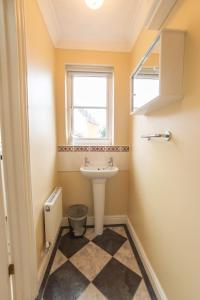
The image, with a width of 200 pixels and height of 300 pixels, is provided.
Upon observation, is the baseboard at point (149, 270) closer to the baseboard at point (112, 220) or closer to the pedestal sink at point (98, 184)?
the baseboard at point (112, 220)

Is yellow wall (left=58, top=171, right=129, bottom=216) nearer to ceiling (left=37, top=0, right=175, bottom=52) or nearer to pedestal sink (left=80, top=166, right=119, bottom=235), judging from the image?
pedestal sink (left=80, top=166, right=119, bottom=235)

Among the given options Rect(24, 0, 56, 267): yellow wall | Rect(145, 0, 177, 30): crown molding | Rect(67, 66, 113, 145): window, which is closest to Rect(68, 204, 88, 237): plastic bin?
Rect(24, 0, 56, 267): yellow wall

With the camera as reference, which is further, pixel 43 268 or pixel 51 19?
pixel 51 19

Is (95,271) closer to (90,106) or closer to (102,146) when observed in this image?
(102,146)

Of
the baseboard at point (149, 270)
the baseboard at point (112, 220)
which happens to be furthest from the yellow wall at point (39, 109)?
the baseboard at point (149, 270)

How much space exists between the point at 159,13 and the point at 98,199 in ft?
5.59

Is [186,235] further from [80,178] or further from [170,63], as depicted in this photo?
[80,178]

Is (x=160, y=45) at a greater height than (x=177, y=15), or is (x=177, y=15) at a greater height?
(x=177, y=15)

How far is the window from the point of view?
2092mm

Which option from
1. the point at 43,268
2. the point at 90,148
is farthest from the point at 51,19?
the point at 43,268

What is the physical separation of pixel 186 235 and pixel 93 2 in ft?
5.82

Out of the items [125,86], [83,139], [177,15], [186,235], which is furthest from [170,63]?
[83,139]

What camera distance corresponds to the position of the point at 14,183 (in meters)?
1.04

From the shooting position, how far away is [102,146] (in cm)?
206
